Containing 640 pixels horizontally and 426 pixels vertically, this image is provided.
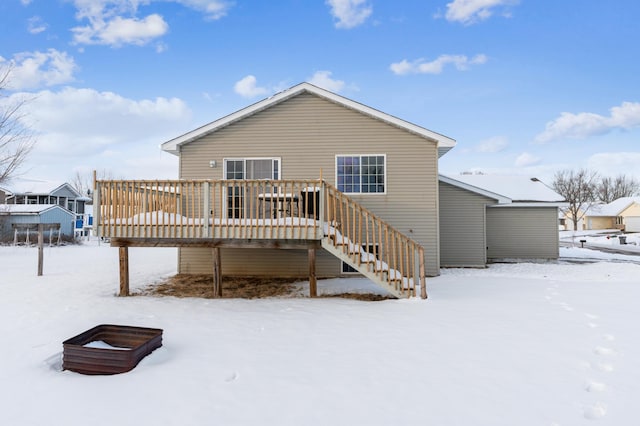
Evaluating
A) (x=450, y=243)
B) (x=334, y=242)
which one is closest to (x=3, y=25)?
(x=334, y=242)

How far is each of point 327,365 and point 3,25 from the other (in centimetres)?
2058

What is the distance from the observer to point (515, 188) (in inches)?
696

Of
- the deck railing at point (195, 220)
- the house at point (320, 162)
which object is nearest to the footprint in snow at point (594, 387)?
the deck railing at point (195, 220)

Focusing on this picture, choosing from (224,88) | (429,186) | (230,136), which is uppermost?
(224,88)

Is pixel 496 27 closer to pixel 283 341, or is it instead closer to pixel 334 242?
pixel 334 242

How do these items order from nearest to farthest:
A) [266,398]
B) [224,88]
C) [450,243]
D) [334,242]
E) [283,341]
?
[266,398] → [283,341] → [334,242] → [450,243] → [224,88]

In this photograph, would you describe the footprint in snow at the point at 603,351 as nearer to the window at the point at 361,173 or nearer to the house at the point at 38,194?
the window at the point at 361,173

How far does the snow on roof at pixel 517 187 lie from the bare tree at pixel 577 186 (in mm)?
42140

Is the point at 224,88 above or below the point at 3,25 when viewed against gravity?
below

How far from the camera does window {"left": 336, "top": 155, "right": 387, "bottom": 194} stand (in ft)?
35.9

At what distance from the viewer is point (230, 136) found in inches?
438

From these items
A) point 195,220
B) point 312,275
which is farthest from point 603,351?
point 195,220

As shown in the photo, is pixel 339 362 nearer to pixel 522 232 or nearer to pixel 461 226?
pixel 461 226

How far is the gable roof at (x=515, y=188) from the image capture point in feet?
51.1
